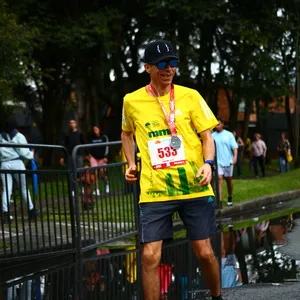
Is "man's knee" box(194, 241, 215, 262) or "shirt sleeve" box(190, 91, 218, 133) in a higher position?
"shirt sleeve" box(190, 91, 218, 133)

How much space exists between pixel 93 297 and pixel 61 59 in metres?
26.7

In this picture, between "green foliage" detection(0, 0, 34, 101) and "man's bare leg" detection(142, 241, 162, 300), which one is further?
"green foliage" detection(0, 0, 34, 101)

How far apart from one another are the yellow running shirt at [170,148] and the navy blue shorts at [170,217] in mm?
48

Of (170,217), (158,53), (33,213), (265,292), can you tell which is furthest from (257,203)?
(158,53)

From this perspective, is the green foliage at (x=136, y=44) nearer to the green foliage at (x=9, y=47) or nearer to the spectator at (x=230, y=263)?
the green foliage at (x=9, y=47)

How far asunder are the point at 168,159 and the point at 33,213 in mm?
4125

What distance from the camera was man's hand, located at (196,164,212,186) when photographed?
6.23 meters

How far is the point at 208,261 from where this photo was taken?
648 cm

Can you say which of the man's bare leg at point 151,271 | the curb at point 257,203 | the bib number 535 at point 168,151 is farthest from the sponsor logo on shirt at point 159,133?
the curb at point 257,203

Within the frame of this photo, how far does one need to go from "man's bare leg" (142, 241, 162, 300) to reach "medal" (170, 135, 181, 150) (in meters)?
0.66

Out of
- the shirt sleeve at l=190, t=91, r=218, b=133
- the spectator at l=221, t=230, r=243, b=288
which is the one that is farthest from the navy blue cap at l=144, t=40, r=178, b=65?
the spectator at l=221, t=230, r=243, b=288

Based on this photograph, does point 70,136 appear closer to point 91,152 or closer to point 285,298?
point 91,152

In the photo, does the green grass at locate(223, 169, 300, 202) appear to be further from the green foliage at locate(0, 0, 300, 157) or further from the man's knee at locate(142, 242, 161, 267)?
the man's knee at locate(142, 242, 161, 267)

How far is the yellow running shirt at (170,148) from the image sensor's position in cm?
628
